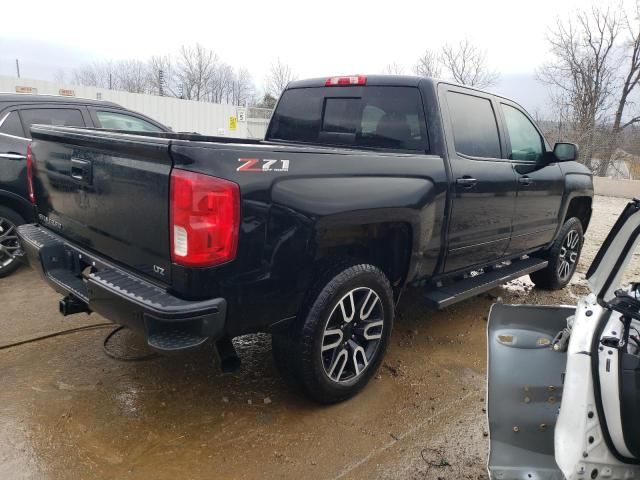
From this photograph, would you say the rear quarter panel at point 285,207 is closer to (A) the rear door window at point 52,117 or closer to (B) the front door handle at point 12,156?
(B) the front door handle at point 12,156

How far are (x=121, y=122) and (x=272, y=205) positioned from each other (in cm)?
423

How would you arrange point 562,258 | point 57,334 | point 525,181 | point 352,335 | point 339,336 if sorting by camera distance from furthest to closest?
1. point 562,258
2. point 525,181
3. point 57,334
4. point 352,335
5. point 339,336

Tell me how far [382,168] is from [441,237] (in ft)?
2.70

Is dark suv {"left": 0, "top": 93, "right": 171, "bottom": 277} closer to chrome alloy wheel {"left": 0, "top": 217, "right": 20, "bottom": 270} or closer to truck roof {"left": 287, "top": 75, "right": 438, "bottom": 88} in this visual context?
chrome alloy wheel {"left": 0, "top": 217, "right": 20, "bottom": 270}

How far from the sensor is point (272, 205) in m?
2.46

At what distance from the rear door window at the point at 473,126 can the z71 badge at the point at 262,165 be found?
172 cm

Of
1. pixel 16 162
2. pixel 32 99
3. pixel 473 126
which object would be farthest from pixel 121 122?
pixel 473 126

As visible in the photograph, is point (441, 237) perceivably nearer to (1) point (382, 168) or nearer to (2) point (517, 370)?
(1) point (382, 168)

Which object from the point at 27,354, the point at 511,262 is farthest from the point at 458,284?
the point at 27,354

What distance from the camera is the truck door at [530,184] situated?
14.7 feet

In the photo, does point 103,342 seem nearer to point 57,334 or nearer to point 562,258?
point 57,334

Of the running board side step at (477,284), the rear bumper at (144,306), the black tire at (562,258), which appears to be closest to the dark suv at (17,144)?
the rear bumper at (144,306)

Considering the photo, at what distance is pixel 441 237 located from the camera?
11.7ft

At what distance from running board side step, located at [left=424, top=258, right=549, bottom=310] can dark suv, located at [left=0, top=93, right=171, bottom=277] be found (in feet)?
13.4
